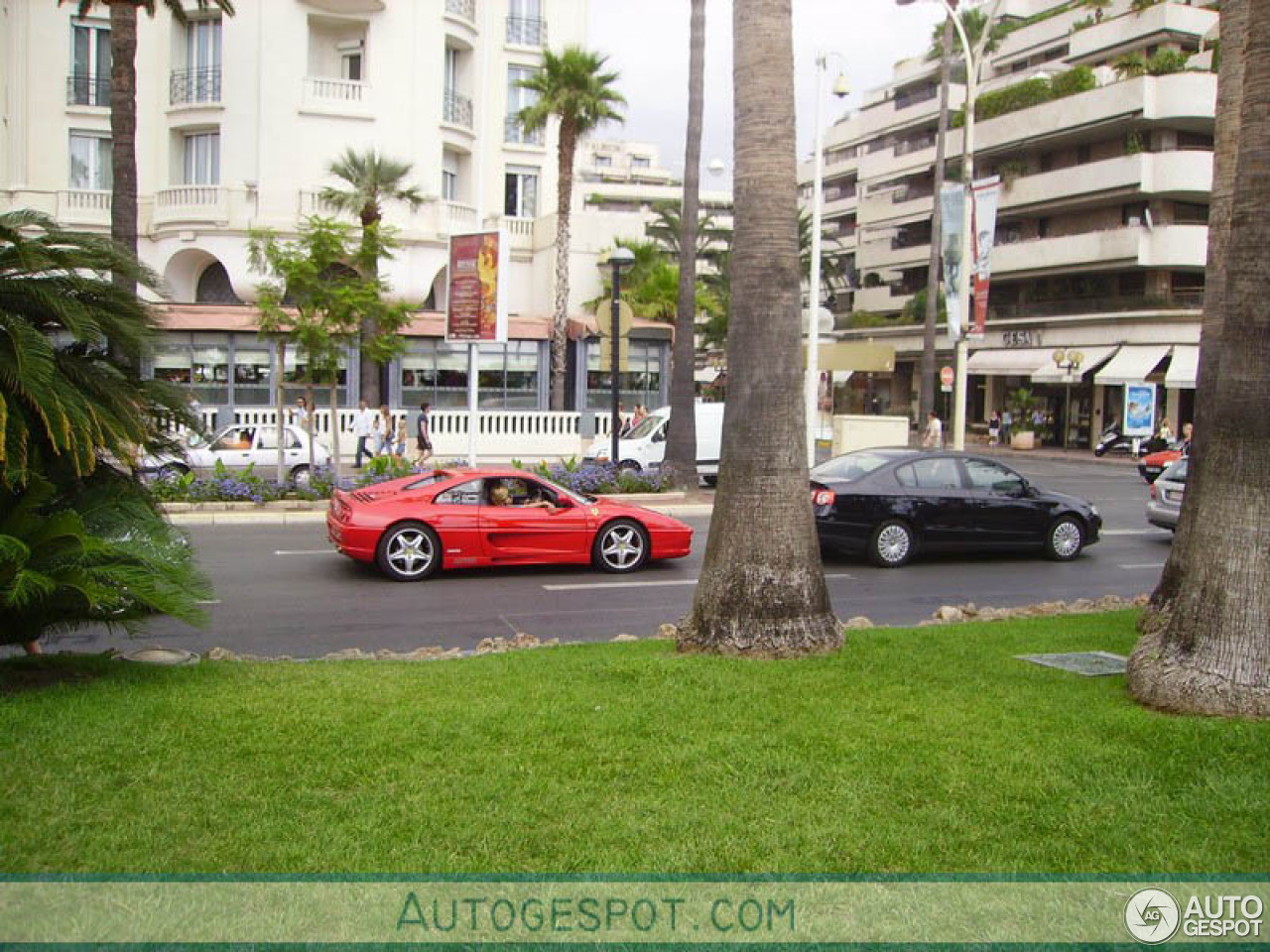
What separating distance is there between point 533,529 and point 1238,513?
8.96 metres

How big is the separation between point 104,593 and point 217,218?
31.7m

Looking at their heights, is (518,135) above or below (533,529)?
above

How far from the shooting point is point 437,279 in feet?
130

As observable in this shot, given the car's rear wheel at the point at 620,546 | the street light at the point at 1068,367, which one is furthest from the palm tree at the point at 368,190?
the street light at the point at 1068,367

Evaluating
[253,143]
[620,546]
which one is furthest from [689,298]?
[253,143]

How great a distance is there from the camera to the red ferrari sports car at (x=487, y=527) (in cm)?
1329

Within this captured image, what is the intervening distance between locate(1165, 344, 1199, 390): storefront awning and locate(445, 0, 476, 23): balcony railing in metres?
28.2

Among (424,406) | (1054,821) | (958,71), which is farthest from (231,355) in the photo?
(958,71)

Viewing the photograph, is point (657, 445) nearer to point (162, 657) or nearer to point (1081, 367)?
point (162, 657)

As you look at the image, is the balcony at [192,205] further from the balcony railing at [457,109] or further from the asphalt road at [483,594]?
the asphalt road at [483,594]

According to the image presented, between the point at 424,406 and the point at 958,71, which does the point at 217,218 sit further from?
the point at 958,71

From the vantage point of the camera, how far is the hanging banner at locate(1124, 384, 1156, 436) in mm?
43031

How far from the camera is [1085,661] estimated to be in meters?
7.90

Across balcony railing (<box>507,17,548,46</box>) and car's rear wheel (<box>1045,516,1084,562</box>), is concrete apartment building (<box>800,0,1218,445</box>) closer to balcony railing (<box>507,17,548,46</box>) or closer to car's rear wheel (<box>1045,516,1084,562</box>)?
balcony railing (<box>507,17,548,46</box>)
